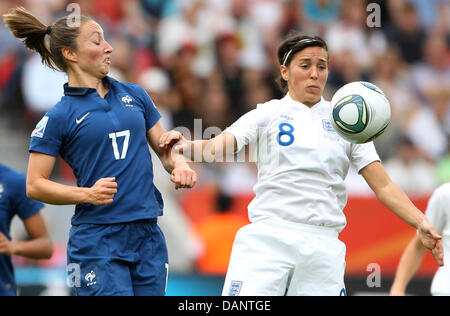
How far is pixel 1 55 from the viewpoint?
1049 centimetres

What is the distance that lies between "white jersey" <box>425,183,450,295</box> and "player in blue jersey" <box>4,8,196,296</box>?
6.92 feet

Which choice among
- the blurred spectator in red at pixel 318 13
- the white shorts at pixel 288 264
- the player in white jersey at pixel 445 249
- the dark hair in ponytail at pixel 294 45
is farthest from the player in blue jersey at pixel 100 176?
the blurred spectator in red at pixel 318 13

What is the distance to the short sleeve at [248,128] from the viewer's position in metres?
5.14

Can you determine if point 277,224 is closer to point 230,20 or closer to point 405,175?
point 405,175

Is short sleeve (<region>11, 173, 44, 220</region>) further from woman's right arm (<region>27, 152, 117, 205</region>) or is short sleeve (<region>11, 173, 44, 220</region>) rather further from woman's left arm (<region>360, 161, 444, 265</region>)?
woman's left arm (<region>360, 161, 444, 265</region>)

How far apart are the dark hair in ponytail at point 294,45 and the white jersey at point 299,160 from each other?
1.13ft

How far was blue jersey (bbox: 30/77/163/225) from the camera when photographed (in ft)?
15.7

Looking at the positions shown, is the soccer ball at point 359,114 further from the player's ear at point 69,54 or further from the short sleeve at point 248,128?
the player's ear at point 69,54

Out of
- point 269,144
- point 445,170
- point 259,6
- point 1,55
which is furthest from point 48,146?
point 259,6

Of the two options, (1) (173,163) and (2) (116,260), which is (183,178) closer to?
(1) (173,163)

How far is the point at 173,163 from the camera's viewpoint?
16.5ft

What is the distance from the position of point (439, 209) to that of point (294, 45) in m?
1.73

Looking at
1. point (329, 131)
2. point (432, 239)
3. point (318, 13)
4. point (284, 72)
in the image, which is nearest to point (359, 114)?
point (329, 131)
